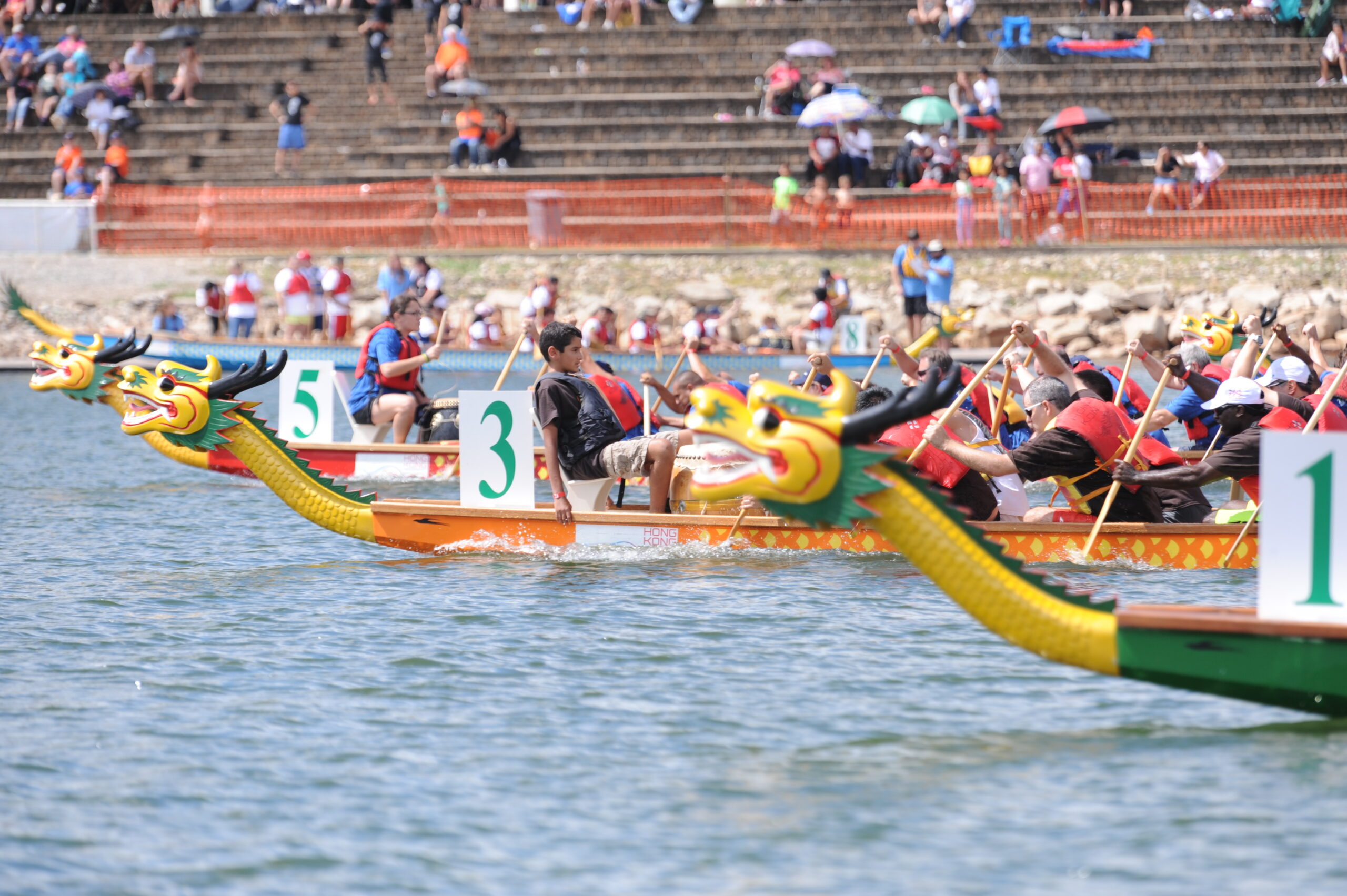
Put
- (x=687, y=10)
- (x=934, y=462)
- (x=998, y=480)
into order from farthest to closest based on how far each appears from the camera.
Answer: (x=687, y=10)
(x=998, y=480)
(x=934, y=462)

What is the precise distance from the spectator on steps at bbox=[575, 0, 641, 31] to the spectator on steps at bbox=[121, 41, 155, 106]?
28.1 ft

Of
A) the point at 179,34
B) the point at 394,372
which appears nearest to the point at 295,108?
the point at 179,34

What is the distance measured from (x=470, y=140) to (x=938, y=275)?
30.6ft

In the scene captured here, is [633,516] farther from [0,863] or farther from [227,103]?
[227,103]

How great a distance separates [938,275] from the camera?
990 inches

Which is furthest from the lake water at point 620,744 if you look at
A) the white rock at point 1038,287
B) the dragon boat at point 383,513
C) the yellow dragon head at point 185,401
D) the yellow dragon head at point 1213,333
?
the white rock at point 1038,287

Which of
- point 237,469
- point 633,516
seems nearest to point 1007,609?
point 633,516

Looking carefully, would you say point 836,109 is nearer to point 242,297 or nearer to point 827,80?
point 827,80

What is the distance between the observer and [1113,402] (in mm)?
10781

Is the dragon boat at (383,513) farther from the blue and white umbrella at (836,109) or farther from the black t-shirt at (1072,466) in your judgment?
the blue and white umbrella at (836,109)

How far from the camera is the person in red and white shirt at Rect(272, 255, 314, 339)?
1023 inches

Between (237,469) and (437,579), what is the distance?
518cm

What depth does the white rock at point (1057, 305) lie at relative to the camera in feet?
85.6

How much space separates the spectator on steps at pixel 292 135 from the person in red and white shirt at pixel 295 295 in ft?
17.1
